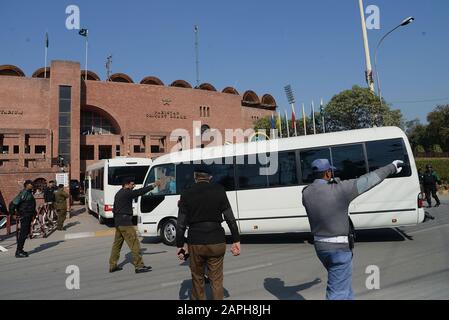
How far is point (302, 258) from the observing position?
7.71 meters

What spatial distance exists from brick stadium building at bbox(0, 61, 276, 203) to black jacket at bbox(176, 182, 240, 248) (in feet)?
94.5

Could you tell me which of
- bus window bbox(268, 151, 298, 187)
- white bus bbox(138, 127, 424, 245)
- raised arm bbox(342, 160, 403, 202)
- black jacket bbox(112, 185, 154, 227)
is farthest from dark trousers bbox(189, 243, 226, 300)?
bus window bbox(268, 151, 298, 187)

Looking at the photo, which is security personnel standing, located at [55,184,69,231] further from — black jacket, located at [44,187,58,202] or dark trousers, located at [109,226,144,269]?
dark trousers, located at [109,226,144,269]

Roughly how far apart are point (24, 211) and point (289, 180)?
6.99 meters

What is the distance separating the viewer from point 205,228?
13.6ft

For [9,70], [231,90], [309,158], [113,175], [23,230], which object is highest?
[9,70]

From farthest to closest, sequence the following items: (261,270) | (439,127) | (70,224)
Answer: (439,127) < (70,224) < (261,270)

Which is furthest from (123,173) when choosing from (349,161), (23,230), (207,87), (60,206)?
(207,87)

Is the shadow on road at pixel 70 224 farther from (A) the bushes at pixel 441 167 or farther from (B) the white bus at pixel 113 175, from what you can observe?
(A) the bushes at pixel 441 167

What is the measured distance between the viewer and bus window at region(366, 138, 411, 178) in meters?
8.75

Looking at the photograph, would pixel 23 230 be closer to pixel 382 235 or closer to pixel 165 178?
pixel 165 178

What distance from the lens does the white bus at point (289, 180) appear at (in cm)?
868

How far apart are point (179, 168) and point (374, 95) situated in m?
17.1
